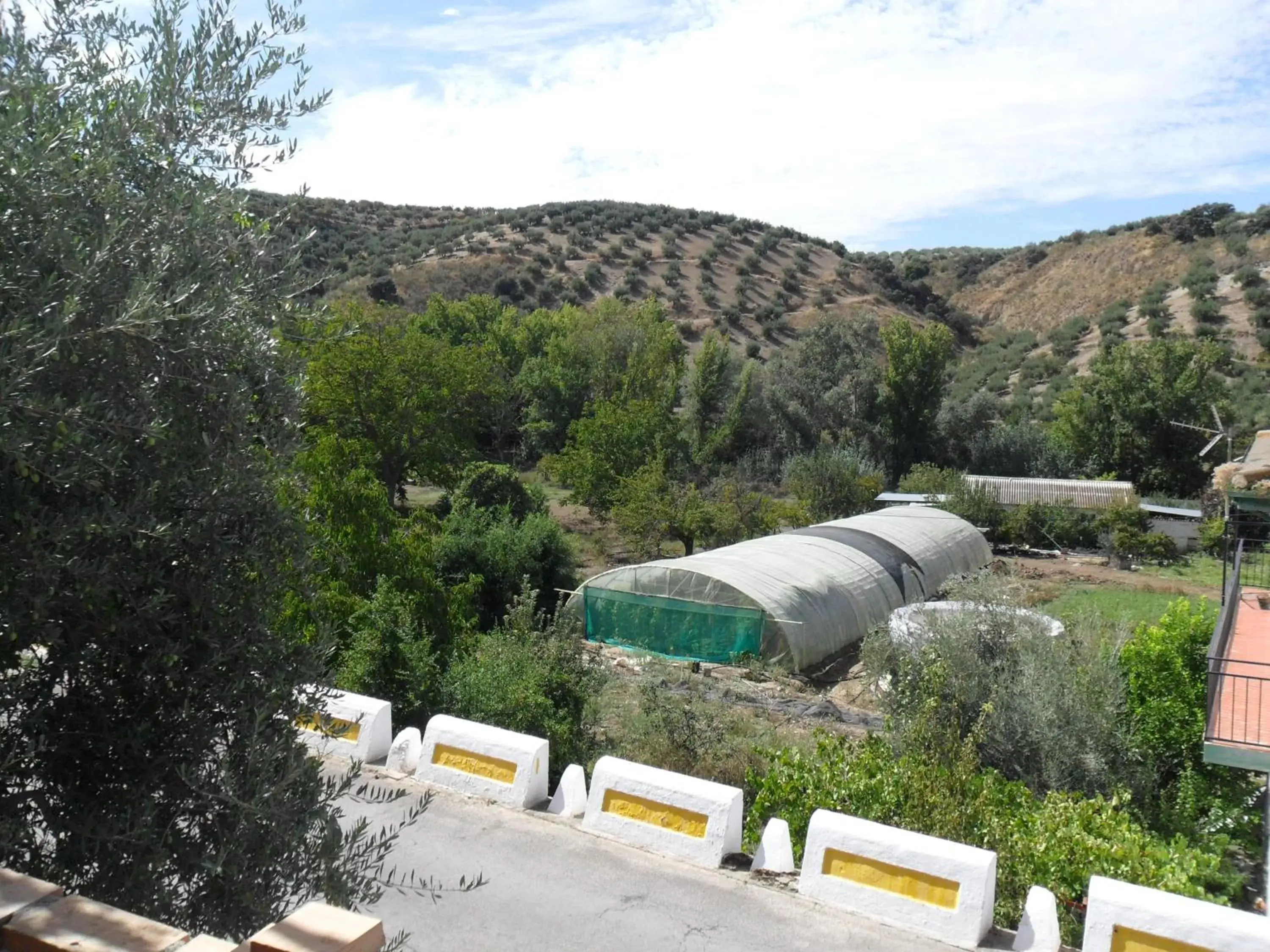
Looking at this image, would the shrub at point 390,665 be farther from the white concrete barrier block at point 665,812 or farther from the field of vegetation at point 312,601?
the white concrete barrier block at point 665,812

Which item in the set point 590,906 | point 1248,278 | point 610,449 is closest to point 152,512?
point 590,906

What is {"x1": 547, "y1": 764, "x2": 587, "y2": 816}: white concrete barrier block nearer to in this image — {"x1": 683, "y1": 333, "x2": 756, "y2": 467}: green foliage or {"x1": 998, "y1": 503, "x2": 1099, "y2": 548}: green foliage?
{"x1": 998, "y1": 503, "x2": 1099, "y2": 548}: green foliage

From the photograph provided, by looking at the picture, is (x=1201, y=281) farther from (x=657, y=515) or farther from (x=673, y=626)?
(x=673, y=626)

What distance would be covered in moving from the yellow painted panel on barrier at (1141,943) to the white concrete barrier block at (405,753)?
245 inches

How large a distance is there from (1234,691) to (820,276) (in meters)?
69.4

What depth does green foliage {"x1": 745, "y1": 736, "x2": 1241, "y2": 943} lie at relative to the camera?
24.5 feet

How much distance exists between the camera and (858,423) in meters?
39.4

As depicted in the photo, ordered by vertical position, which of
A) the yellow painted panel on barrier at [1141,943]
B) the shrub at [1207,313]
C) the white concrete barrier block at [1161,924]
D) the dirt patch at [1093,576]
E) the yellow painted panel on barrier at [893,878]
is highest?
the shrub at [1207,313]

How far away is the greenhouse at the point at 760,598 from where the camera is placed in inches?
704

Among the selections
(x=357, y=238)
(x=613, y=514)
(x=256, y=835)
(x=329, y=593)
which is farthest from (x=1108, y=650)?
(x=357, y=238)

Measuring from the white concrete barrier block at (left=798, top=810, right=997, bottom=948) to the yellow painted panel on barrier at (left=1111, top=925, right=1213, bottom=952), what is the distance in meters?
0.86

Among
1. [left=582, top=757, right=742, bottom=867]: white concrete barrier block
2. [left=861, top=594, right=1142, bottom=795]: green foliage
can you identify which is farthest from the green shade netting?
[left=582, top=757, right=742, bottom=867]: white concrete barrier block

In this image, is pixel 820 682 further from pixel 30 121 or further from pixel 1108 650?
pixel 30 121

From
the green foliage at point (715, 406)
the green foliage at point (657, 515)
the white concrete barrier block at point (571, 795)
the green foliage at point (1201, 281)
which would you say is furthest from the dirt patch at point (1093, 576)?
the green foliage at point (1201, 281)
